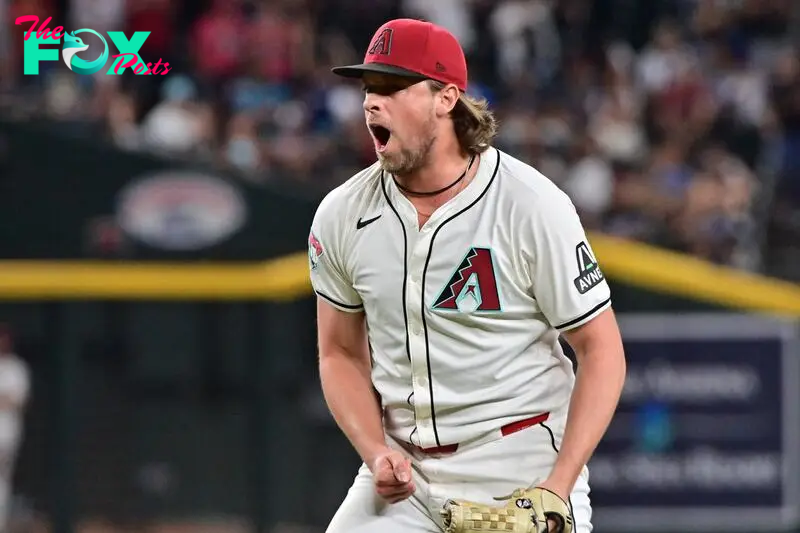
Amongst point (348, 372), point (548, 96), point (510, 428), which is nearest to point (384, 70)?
point (348, 372)

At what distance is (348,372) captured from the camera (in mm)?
3764

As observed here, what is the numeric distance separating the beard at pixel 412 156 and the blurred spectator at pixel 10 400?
5196 mm

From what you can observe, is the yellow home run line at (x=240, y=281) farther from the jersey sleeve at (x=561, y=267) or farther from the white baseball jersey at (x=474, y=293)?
the jersey sleeve at (x=561, y=267)

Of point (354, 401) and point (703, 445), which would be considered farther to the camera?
point (703, 445)

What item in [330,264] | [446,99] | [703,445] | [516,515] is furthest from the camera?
[703,445]

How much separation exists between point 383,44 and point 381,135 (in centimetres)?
22

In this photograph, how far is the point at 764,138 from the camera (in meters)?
12.0

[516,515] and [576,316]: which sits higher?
[576,316]

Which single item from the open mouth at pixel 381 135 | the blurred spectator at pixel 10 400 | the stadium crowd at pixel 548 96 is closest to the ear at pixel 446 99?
the open mouth at pixel 381 135

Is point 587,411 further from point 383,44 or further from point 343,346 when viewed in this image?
point 383,44

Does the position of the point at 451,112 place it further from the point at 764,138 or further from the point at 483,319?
the point at 764,138

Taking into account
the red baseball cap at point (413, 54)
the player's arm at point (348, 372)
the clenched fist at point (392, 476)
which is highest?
the red baseball cap at point (413, 54)

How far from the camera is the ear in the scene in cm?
354

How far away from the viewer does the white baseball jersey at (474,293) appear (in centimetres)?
348
